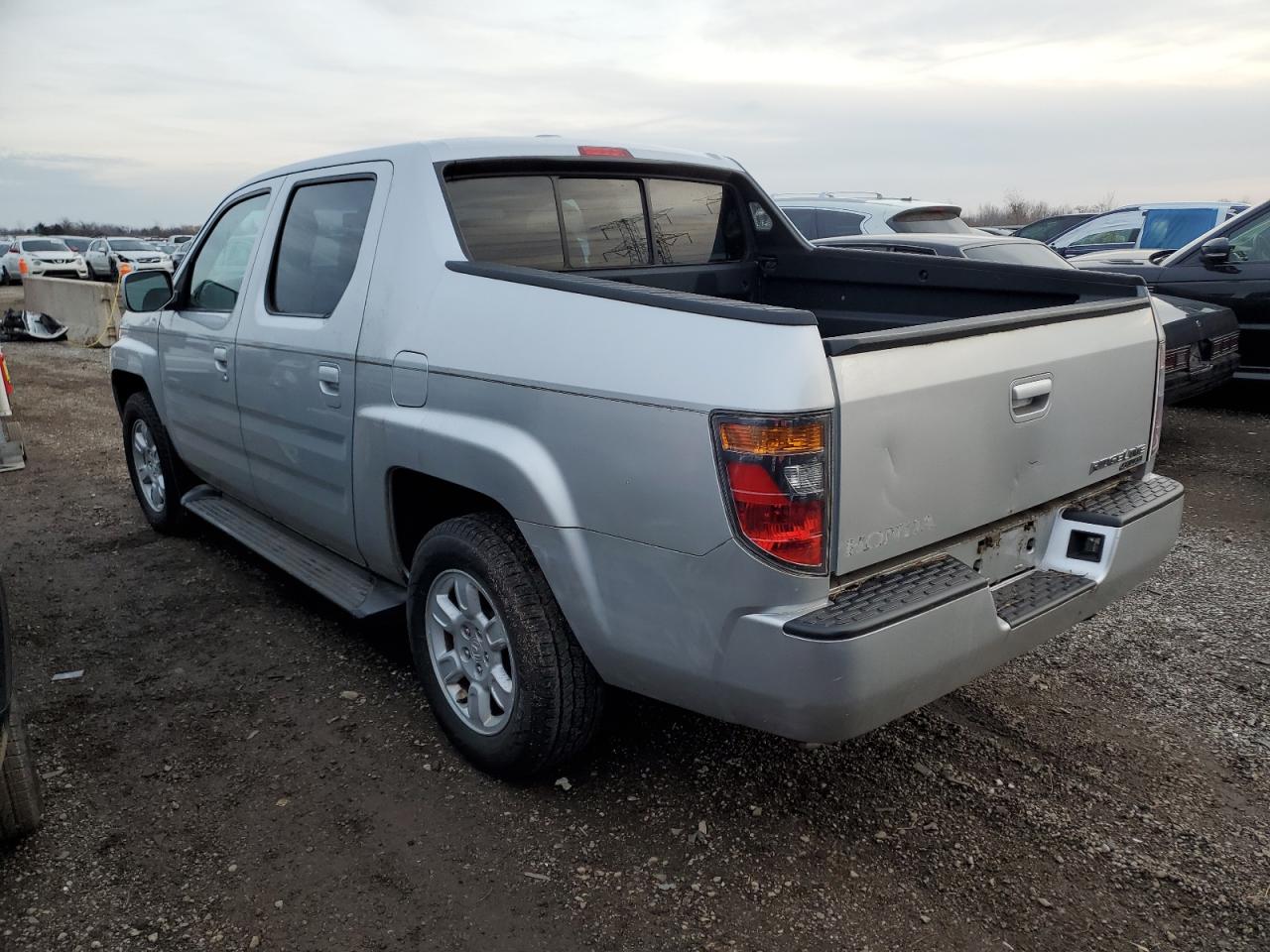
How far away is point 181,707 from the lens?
143 inches

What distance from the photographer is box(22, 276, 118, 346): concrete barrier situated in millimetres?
15016

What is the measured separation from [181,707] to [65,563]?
2098 mm

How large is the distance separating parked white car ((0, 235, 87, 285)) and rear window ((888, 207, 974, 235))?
29211 mm

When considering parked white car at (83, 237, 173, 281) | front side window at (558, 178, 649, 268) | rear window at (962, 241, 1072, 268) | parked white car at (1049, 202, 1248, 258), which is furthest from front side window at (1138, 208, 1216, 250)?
parked white car at (83, 237, 173, 281)

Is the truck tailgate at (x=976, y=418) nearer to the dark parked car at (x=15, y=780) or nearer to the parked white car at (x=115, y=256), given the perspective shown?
the dark parked car at (x=15, y=780)

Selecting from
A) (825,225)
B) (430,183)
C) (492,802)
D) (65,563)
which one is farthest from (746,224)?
(825,225)

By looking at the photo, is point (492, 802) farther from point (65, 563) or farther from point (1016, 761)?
point (65, 563)

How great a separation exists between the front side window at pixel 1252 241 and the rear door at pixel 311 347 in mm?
7374

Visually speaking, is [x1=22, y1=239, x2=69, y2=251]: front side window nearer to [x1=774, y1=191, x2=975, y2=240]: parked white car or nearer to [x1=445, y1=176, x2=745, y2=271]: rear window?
[x1=774, y1=191, x2=975, y2=240]: parked white car

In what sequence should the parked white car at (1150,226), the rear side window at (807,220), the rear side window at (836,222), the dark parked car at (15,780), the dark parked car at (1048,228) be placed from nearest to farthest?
1. the dark parked car at (15,780)
2. the rear side window at (836,222)
3. the rear side window at (807,220)
4. the parked white car at (1150,226)
5. the dark parked car at (1048,228)

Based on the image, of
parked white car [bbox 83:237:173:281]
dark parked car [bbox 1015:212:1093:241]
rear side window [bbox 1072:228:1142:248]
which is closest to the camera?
rear side window [bbox 1072:228:1142:248]

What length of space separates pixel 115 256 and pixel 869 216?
1161 inches

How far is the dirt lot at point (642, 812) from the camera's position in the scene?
2.46m

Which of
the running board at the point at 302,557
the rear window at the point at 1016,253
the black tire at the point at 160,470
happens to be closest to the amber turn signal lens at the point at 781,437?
the running board at the point at 302,557
